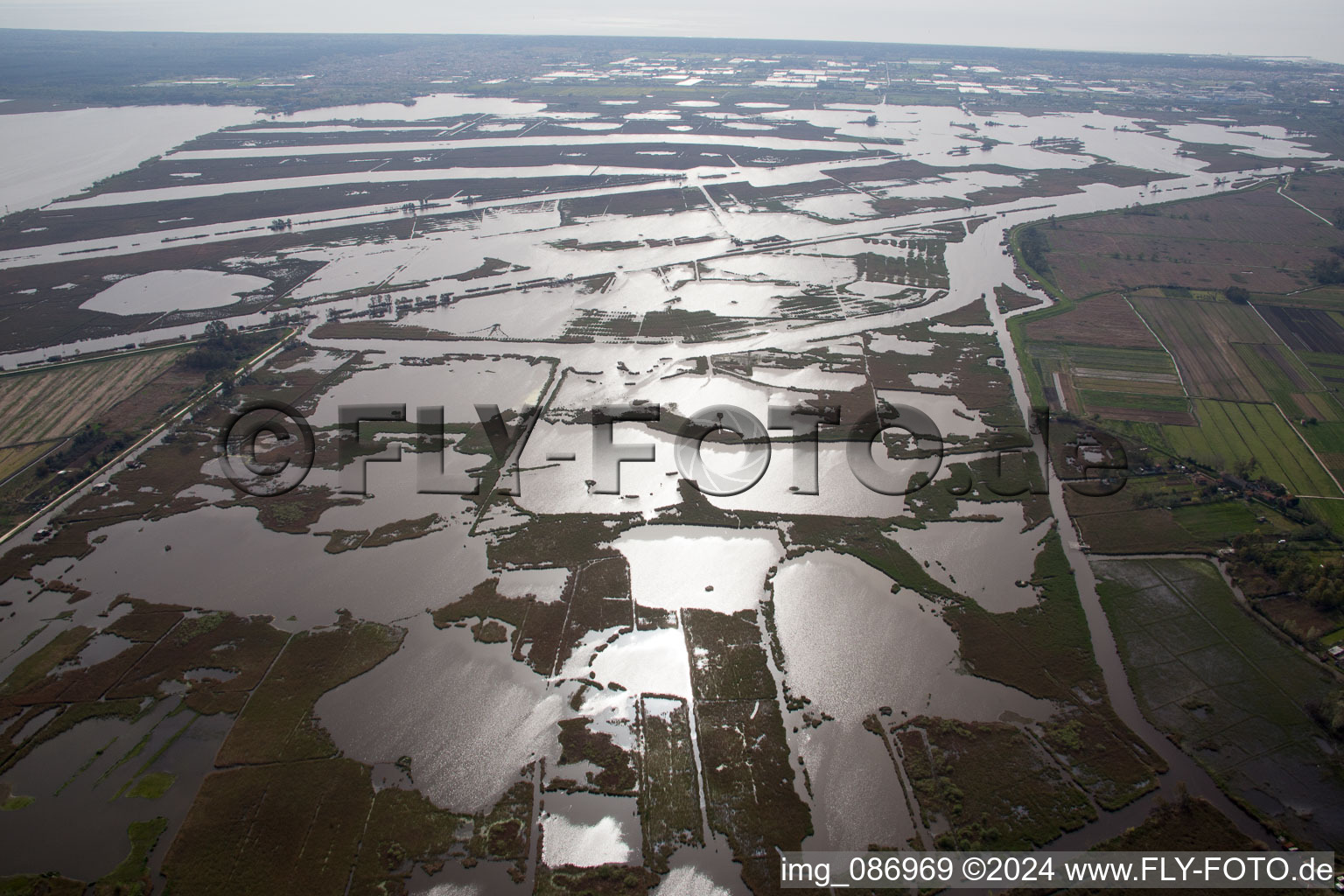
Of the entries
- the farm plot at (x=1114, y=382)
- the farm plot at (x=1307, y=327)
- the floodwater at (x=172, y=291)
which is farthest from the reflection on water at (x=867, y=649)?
the floodwater at (x=172, y=291)

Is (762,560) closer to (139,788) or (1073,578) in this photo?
(1073,578)

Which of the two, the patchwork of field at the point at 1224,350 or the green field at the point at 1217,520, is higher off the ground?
the patchwork of field at the point at 1224,350

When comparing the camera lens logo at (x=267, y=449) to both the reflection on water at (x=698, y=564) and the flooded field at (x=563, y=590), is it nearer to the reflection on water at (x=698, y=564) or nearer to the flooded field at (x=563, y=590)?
the flooded field at (x=563, y=590)

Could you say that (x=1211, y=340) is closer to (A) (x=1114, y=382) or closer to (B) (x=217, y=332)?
(A) (x=1114, y=382)

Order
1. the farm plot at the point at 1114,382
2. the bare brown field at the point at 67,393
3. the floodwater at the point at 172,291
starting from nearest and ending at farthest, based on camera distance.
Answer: the bare brown field at the point at 67,393 < the farm plot at the point at 1114,382 < the floodwater at the point at 172,291

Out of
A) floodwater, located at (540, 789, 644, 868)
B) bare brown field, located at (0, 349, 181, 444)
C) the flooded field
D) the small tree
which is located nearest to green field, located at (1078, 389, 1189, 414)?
the flooded field

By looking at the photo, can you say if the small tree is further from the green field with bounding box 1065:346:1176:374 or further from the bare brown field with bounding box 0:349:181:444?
the green field with bounding box 1065:346:1176:374
